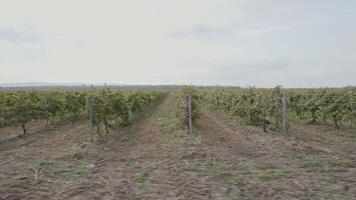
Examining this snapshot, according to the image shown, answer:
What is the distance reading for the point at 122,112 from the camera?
18547mm

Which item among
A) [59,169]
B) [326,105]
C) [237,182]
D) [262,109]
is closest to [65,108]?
[262,109]

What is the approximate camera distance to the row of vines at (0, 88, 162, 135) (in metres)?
16.0

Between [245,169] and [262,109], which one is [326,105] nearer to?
[262,109]

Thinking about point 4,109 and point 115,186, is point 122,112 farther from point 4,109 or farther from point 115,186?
point 115,186

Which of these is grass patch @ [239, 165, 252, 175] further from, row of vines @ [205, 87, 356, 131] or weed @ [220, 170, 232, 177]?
row of vines @ [205, 87, 356, 131]

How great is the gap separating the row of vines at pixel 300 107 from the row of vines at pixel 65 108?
5.36 metres

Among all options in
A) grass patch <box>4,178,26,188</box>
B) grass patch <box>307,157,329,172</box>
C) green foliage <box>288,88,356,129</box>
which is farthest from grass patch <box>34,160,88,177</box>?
green foliage <box>288,88,356,129</box>

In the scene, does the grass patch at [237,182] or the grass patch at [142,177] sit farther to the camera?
the grass patch at [142,177]

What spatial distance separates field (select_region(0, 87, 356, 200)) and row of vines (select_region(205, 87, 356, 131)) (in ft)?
0.18

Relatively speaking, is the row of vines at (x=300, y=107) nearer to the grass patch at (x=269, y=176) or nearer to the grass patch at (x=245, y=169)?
the grass patch at (x=245, y=169)

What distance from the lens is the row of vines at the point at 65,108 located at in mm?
16031

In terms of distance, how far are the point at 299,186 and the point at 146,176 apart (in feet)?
9.75

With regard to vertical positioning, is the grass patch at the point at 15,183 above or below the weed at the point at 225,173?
below

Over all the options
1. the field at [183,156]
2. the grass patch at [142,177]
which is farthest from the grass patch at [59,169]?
the grass patch at [142,177]
